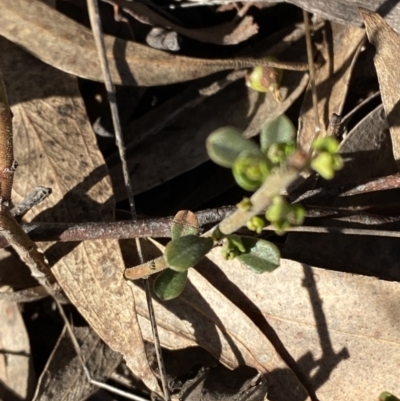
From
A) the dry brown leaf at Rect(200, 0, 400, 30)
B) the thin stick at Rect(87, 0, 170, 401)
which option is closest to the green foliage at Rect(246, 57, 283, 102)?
the dry brown leaf at Rect(200, 0, 400, 30)

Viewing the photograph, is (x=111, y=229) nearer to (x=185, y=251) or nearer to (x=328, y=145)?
(x=185, y=251)

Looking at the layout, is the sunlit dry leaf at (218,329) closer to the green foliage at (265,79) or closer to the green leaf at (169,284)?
the green leaf at (169,284)

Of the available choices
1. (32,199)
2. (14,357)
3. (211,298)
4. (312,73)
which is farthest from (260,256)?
(14,357)

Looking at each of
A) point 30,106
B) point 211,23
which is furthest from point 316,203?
point 30,106

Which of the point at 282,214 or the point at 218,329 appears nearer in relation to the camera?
the point at 282,214

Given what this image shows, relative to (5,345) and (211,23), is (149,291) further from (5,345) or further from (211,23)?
(211,23)

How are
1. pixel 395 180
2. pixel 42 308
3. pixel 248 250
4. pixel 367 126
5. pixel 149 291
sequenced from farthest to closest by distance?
pixel 42 308, pixel 367 126, pixel 149 291, pixel 395 180, pixel 248 250

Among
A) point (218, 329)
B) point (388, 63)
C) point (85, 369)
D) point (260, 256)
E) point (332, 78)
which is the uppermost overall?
point (388, 63)
